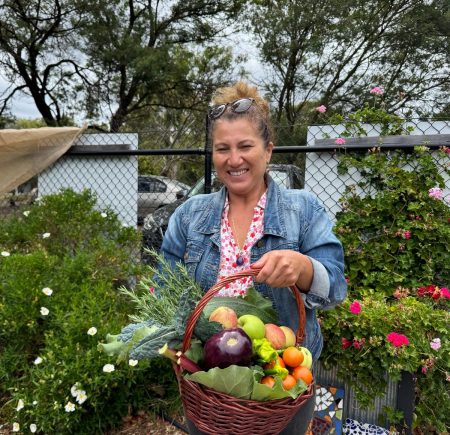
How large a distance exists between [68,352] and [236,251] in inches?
49.3

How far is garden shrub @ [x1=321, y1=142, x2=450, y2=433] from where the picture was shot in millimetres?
2191

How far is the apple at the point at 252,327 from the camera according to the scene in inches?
45.3

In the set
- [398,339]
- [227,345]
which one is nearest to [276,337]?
[227,345]

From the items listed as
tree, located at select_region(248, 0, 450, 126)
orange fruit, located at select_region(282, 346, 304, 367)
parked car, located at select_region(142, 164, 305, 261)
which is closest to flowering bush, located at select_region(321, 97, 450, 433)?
orange fruit, located at select_region(282, 346, 304, 367)

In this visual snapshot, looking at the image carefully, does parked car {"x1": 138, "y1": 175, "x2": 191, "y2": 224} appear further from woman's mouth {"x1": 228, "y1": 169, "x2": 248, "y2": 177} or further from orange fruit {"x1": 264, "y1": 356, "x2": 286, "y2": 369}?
orange fruit {"x1": 264, "y1": 356, "x2": 286, "y2": 369}

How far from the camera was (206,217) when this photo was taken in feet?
5.32

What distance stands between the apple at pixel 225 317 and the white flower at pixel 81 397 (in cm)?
126

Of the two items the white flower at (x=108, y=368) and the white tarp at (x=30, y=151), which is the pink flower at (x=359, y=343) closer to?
the white flower at (x=108, y=368)

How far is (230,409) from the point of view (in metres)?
1.01

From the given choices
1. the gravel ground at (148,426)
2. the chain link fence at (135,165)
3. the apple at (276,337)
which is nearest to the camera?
the apple at (276,337)

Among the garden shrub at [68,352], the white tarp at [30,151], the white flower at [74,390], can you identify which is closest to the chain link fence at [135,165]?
the white tarp at [30,151]

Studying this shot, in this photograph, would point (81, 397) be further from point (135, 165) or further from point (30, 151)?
point (30, 151)

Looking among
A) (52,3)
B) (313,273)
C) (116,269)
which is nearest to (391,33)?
(52,3)

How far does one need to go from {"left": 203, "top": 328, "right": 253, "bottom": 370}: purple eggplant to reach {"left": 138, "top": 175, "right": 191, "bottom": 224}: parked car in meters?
4.80
